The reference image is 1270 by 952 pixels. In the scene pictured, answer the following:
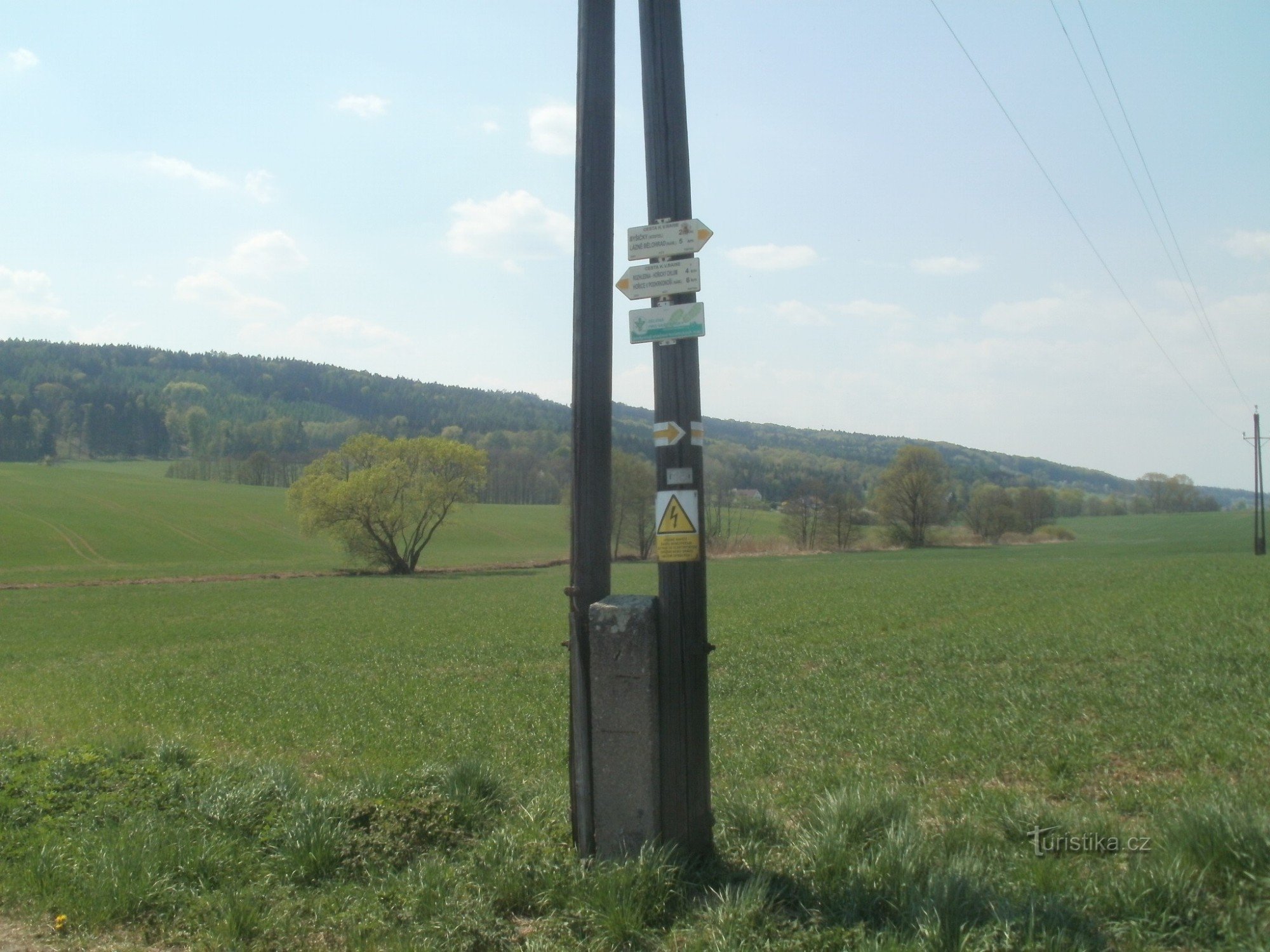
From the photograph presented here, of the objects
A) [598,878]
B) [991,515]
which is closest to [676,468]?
[598,878]

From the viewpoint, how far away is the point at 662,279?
15.8 ft

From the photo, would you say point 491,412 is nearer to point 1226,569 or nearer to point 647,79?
point 1226,569

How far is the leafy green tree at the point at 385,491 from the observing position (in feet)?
212

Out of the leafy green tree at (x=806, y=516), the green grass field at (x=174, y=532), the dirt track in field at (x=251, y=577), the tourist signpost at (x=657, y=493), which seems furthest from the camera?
the leafy green tree at (x=806, y=516)

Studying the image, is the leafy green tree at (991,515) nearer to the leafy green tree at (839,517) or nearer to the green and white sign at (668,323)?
the leafy green tree at (839,517)

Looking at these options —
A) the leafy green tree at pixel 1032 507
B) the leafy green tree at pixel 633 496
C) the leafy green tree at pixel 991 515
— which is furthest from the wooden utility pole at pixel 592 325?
the leafy green tree at pixel 1032 507

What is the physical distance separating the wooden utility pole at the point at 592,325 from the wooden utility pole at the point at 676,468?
316mm

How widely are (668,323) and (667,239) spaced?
0.43 meters

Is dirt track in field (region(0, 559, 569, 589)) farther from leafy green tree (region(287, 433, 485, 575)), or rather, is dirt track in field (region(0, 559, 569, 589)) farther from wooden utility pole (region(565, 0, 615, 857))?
wooden utility pole (region(565, 0, 615, 857))

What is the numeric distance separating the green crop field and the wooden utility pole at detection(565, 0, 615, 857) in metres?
1.04

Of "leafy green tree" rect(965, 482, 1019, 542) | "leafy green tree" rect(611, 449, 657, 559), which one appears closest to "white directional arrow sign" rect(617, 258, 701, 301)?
"leafy green tree" rect(611, 449, 657, 559)

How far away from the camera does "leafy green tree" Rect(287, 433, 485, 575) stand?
64562 millimetres

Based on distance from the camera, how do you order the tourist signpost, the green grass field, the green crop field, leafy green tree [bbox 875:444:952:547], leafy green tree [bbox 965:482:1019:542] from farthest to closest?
leafy green tree [bbox 965:482:1019:542]
leafy green tree [bbox 875:444:952:547]
the green grass field
the tourist signpost
the green crop field

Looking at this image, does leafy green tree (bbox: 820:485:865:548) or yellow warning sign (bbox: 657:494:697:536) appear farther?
leafy green tree (bbox: 820:485:865:548)
